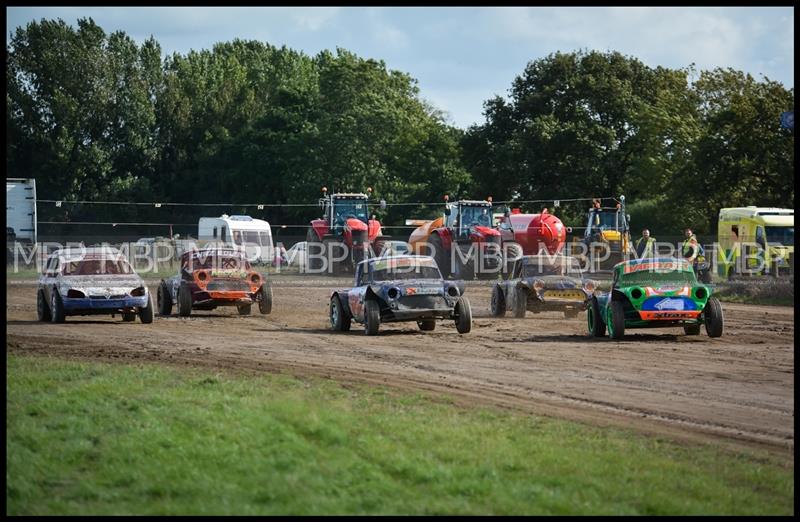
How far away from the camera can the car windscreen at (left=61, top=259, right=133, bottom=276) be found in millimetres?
26719

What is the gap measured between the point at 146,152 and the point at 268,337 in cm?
5979

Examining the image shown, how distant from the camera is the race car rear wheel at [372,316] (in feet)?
75.6

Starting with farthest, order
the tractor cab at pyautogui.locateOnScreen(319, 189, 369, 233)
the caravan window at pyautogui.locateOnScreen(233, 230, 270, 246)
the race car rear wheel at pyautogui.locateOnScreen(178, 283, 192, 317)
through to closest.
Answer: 1. the caravan window at pyautogui.locateOnScreen(233, 230, 270, 246)
2. the tractor cab at pyautogui.locateOnScreen(319, 189, 369, 233)
3. the race car rear wheel at pyautogui.locateOnScreen(178, 283, 192, 317)

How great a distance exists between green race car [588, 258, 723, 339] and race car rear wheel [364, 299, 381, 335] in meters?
3.66

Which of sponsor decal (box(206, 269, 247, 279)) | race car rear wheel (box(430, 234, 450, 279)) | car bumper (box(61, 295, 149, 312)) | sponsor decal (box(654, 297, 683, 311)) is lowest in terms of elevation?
sponsor decal (box(654, 297, 683, 311))

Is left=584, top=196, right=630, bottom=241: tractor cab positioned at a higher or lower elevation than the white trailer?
lower

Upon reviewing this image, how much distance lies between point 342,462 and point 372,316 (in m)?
12.8

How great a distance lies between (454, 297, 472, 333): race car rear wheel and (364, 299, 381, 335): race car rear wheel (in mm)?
1386

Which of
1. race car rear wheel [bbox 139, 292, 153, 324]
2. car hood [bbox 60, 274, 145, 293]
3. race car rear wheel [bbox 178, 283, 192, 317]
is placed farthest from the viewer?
race car rear wheel [bbox 178, 283, 192, 317]

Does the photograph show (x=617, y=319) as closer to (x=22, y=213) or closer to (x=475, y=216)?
(x=475, y=216)

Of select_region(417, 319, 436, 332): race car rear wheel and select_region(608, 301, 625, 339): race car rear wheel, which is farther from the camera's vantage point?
select_region(417, 319, 436, 332): race car rear wheel

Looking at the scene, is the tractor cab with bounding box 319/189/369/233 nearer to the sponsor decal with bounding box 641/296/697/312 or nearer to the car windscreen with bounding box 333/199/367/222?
the car windscreen with bounding box 333/199/367/222

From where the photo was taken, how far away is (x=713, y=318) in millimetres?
21672

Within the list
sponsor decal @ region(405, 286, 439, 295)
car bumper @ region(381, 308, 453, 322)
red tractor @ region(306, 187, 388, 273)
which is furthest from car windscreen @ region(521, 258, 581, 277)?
red tractor @ region(306, 187, 388, 273)
